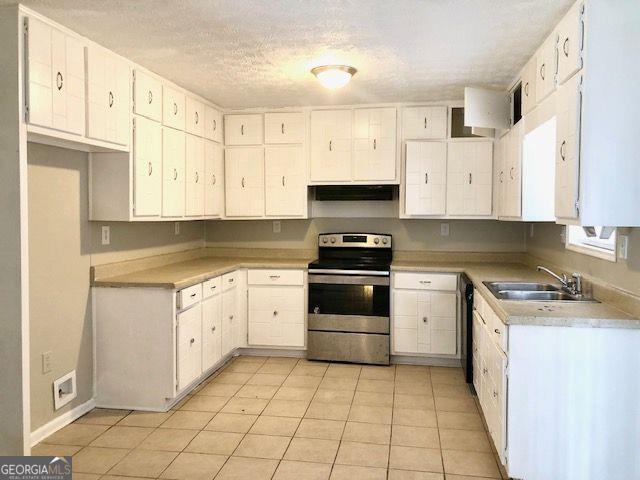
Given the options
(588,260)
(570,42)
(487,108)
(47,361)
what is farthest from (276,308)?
(570,42)

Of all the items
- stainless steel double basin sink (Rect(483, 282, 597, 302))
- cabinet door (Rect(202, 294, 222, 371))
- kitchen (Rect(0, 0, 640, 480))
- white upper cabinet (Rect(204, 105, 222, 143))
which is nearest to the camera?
kitchen (Rect(0, 0, 640, 480))

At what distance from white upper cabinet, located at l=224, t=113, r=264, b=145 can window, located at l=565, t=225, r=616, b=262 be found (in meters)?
2.84

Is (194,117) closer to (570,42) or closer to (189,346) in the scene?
(189,346)

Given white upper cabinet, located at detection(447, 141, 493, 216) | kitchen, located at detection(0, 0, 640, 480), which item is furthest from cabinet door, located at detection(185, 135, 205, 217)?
white upper cabinet, located at detection(447, 141, 493, 216)

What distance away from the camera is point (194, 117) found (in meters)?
4.23

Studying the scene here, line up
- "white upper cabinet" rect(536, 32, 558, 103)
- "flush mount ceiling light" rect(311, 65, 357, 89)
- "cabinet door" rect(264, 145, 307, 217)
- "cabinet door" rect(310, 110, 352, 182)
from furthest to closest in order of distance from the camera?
"cabinet door" rect(264, 145, 307, 217), "cabinet door" rect(310, 110, 352, 182), "flush mount ceiling light" rect(311, 65, 357, 89), "white upper cabinet" rect(536, 32, 558, 103)

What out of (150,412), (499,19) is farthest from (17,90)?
(499,19)

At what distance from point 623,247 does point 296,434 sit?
2072 millimetres

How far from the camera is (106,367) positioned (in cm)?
338

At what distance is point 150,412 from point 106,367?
0.43m

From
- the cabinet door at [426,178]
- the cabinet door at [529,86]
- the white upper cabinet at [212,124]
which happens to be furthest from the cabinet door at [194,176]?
the cabinet door at [529,86]

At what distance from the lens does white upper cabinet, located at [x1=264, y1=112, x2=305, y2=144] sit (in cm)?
468

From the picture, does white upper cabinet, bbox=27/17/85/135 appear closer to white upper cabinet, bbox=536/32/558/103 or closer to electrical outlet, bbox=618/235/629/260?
white upper cabinet, bbox=536/32/558/103

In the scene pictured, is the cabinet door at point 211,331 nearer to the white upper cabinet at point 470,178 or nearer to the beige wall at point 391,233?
the beige wall at point 391,233
